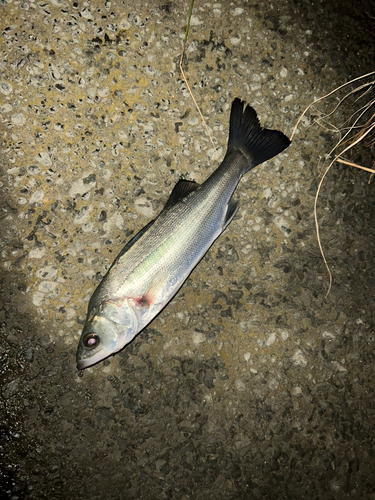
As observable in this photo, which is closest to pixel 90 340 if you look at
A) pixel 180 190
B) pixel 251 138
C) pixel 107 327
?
pixel 107 327

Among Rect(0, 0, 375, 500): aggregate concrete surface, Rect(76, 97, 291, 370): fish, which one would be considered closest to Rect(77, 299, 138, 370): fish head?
Rect(76, 97, 291, 370): fish

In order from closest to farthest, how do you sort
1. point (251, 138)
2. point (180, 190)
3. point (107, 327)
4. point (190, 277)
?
point (107, 327) → point (180, 190) → point (251, 138) → point (190, 277)

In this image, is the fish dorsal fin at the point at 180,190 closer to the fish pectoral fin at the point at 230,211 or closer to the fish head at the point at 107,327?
the fish pectoral fin at the point at 230,211

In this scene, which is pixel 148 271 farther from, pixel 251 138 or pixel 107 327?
pixel 251 138

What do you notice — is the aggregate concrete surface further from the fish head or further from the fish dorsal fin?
the fish head

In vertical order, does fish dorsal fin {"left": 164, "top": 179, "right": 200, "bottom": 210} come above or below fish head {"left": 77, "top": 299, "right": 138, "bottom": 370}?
above

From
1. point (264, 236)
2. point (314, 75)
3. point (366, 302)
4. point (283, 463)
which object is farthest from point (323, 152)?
point (283, 463)

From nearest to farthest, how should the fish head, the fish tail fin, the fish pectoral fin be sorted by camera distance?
1. the fish head
2. the fish pectoral fin
3. the fish tail fin
